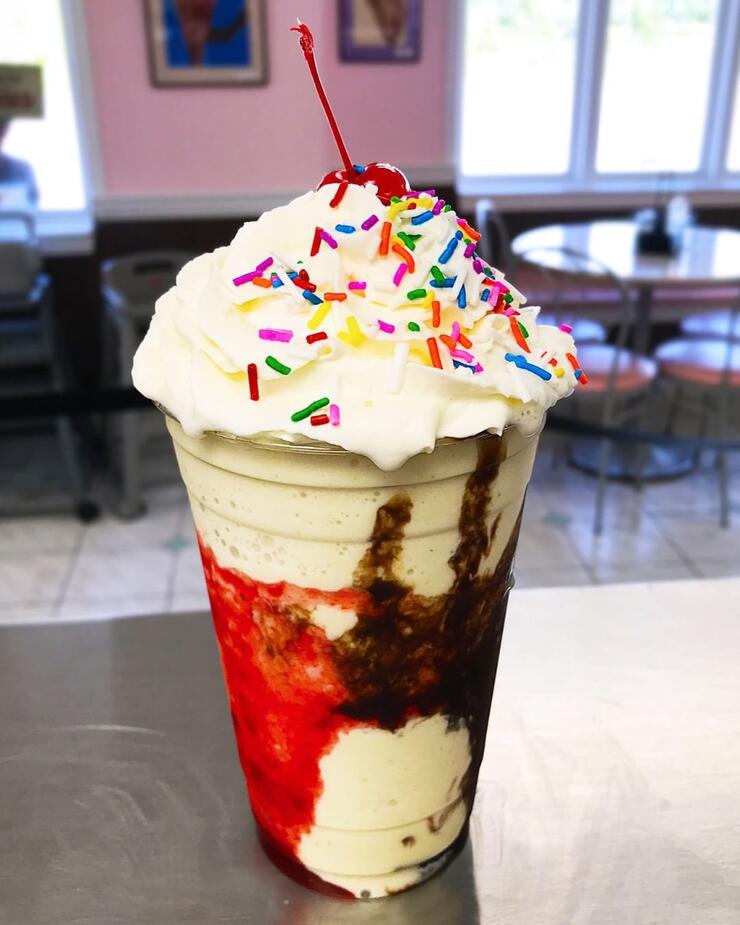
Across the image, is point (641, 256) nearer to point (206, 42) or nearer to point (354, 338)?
point (206, 42)

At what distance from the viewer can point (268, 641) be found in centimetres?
→ 72

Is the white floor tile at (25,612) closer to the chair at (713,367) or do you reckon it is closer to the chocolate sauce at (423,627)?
the chocolate sauce at (423,627)

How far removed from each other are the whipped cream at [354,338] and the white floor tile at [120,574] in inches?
88.5

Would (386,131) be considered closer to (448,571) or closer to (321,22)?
(321,22)

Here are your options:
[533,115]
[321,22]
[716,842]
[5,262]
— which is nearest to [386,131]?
[321,22]

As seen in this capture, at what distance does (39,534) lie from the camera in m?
3.21

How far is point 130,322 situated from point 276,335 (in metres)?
2.63

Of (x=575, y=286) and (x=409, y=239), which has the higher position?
(x=409, y=239)

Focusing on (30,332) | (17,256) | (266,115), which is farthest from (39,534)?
(266,115)

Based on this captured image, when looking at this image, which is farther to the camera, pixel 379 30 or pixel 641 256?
pixel 379 30

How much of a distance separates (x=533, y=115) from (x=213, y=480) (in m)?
4.27

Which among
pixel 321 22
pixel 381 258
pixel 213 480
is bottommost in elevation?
pixel 213 480

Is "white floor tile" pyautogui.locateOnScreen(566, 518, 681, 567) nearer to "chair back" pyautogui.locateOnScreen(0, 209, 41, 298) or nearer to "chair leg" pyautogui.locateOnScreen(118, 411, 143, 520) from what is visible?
"chair leg" pyautogui.locateOnScreen(118, 411, 143, 520)

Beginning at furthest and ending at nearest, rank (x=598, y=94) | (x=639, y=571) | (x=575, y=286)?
(x=598, y=94), (x=575, y=286), (x=639, y=571)
